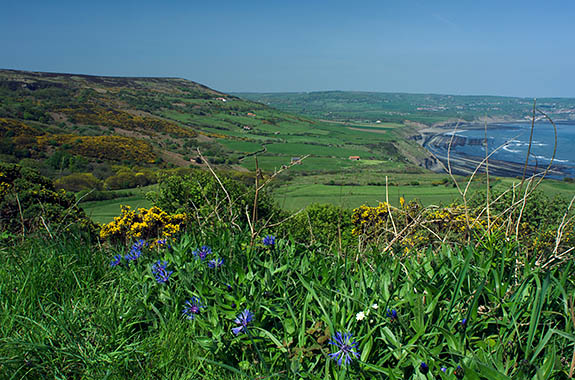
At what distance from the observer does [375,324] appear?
1.86 meters

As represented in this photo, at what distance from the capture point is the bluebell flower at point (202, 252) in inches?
98.6

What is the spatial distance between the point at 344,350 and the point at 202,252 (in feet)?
3.88

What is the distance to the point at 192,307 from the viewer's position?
2.12 metres

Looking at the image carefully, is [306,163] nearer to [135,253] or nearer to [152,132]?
[152,132]

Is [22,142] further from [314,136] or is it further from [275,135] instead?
[314,136]

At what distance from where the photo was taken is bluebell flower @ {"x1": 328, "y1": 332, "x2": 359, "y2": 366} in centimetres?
160

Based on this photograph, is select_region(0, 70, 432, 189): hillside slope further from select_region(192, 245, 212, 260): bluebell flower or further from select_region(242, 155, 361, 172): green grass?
select_region(192, 245, 212, 260): bluebell flower

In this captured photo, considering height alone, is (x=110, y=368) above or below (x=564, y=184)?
above

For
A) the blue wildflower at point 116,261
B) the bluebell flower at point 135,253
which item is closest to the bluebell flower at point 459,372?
the bluebell flower at point 135,253

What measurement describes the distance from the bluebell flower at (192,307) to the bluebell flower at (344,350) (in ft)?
2.46

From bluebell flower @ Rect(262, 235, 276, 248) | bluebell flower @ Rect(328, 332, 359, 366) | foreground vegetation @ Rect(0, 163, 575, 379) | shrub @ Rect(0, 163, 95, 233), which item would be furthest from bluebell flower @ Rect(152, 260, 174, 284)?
shrub @ Rect(0, 163, 95, 233)

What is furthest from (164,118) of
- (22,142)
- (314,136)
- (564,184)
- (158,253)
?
(158,253)

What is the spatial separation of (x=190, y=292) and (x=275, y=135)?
9264 cm

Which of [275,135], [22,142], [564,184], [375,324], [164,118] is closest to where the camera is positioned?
[375,324]
